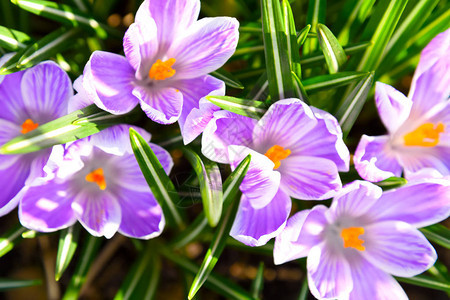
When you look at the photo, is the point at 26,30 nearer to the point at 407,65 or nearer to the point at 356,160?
the point at 356,160

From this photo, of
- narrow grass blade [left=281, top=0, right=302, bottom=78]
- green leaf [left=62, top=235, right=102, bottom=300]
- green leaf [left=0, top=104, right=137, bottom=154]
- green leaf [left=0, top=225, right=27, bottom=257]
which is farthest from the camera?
green leaf [left=62, top=235, right=102, bottom=300]

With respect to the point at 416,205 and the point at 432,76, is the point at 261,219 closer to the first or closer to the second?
the point at 416,205

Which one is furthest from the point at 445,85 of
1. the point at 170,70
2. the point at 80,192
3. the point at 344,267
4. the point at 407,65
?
the point at 80,192

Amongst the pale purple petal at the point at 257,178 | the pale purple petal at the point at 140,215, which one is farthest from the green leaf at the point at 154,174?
the pale purple petal at the point at 257,178

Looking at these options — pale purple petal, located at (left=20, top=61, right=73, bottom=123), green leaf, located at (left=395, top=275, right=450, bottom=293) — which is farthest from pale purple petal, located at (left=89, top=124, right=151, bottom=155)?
green leaf, located at (left=395, top=275, right=450, bottom=293)

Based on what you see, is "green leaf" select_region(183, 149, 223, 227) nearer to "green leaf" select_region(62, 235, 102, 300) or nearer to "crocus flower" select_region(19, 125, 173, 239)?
"crocus flower" select_region(19, 125, 173, 239)

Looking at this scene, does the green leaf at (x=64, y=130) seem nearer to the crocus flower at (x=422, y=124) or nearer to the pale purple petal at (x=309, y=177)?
the pale purple petal at (x=309, y=177)

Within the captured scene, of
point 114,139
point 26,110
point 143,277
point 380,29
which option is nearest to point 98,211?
point 114,139
